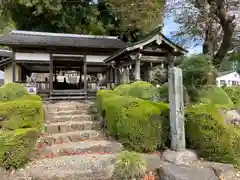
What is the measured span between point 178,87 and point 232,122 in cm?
150

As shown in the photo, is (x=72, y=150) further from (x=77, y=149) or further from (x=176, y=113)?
(x=176, y=113)

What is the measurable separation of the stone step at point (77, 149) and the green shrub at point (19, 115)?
2.34 ft

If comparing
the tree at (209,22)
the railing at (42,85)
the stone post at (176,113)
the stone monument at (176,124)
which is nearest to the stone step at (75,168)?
the stone monument at (176,124)

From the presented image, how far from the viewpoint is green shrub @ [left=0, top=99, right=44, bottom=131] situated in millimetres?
5582

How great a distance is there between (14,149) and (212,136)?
157 inches

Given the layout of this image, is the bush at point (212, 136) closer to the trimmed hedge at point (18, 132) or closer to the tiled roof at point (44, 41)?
the trimmed hedge at point (18, 132)

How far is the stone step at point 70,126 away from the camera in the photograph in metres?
6.93

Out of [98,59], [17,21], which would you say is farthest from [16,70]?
[17,21]

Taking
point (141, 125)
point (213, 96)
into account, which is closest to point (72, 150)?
point (141, 125)

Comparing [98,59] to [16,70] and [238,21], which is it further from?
[238,21]

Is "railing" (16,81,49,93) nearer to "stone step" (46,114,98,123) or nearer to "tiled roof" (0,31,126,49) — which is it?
"tiled roof" (0,31,126,49)

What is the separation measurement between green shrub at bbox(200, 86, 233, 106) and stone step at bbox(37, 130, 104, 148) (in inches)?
130

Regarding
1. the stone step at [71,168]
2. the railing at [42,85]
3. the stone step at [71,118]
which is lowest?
the stone step at [71,168]

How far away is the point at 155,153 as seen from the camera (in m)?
5.54
